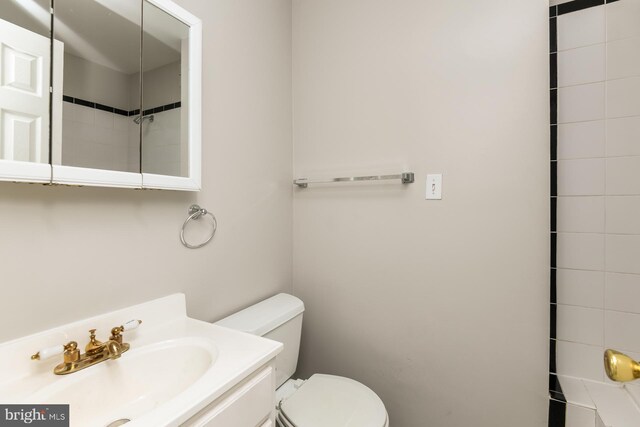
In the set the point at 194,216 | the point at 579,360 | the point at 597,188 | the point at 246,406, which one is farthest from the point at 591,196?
the point at 194,216

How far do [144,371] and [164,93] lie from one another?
86 cm

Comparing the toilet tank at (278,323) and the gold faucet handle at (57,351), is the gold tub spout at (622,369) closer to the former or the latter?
the toilet tank at (278,323)

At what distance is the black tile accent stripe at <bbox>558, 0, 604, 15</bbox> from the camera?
1.12 meters

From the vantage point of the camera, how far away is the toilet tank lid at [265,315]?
3.89 feet

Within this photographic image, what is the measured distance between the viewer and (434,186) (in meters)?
1.36

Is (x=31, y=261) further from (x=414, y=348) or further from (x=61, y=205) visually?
(x=414, y=348)

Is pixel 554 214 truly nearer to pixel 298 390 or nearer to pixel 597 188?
pixel 597 188

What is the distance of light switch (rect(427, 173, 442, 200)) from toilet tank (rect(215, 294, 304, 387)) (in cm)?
79

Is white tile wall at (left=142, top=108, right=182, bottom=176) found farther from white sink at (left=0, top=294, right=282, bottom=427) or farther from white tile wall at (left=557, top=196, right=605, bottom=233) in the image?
white tile wall at (left=557, top=196, right=605, bottom=233)

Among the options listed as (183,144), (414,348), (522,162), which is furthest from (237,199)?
(522,162)

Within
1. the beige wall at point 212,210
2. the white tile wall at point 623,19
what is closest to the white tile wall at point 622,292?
the white tile wall at point 623,19

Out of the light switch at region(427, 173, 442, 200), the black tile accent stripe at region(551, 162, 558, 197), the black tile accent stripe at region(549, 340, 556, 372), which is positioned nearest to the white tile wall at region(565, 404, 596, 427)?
the black tile accent stripe at region(549, 340, 556, 372)

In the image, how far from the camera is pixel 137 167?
3.09ft

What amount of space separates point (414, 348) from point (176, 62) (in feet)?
4.96
